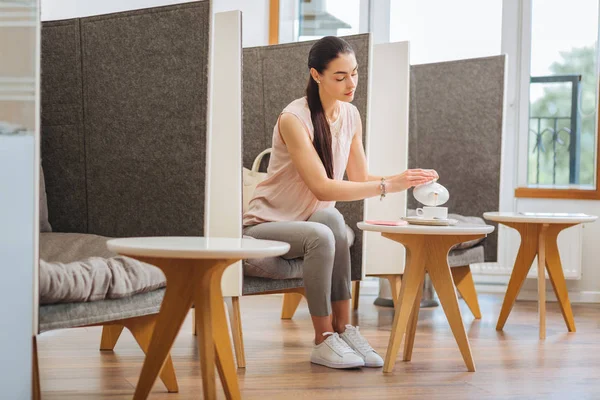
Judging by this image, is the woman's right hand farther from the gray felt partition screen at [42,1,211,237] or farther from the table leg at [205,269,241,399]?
the table leg at [205,269,241,399]

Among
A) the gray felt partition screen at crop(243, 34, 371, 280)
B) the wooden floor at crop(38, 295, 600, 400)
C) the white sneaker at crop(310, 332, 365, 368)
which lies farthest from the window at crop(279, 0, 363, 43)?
the white sneaker at crop(310, 332, 365, 368)

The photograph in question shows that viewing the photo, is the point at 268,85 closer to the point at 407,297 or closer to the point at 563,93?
the point at 407,297

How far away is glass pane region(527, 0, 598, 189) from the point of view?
13.8ft

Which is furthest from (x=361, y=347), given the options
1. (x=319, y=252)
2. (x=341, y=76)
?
(x=341, y=76)

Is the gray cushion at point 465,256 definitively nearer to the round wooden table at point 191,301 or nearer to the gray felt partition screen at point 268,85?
the gray felt partition screen at point 268,85

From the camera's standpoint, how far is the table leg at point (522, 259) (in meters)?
3.12

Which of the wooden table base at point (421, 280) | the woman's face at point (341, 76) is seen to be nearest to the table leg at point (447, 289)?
the wooden table base at point (421, 280)

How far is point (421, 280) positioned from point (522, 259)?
3.26ft

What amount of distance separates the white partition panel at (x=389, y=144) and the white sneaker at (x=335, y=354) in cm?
74

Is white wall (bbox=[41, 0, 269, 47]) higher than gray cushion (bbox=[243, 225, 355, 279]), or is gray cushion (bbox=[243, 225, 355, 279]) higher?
white wall (bbox=[41, 0, 269, 47])

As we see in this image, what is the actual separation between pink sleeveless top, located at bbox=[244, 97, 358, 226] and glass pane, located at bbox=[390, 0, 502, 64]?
1996 millimetres

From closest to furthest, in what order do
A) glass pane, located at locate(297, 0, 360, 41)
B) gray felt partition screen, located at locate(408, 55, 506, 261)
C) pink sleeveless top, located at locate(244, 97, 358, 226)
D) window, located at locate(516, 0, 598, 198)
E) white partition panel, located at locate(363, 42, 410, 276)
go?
pink sleeveless top, located at locate(244, 97, 358, 226)
white partition panel, located at locate(363, 42, 410, 276)
gray felt partition screen, located at locate(408, 55, 506, 261)
window, located at locate(516, 0, 598, 198)
glass pane, located at locate(297, 0, 360, 41)

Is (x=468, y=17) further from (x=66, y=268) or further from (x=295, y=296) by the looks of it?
(x=66, y=268)

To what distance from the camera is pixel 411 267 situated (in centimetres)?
229
